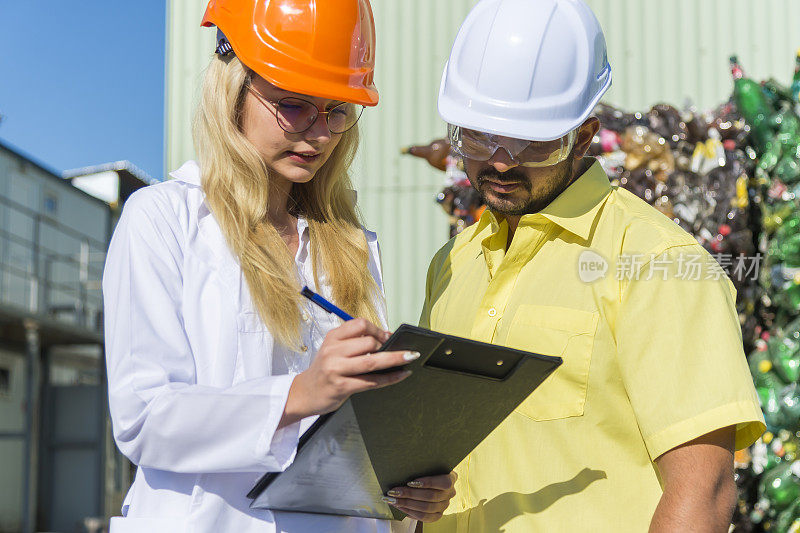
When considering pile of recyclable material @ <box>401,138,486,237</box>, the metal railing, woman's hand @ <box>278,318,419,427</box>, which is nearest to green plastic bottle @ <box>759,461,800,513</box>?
pile of recyclable material @ <box>401,138,486,237</box>

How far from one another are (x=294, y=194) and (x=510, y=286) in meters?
0.61

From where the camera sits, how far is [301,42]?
1.83 meters

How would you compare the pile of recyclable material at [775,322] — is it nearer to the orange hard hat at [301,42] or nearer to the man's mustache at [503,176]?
the man's mustache at [503,176]

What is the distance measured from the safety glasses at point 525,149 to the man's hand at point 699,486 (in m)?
0.65

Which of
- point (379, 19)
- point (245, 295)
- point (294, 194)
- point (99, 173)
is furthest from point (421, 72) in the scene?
point (99, 173)

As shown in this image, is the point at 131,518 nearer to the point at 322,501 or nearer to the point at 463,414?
the point at 322,501

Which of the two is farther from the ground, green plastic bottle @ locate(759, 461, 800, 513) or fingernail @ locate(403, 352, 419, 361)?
fingernail @ locate(403, 352, 419, 361)

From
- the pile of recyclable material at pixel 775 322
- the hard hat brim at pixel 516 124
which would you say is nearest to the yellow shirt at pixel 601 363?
the hard hat brim at pixel 516 124

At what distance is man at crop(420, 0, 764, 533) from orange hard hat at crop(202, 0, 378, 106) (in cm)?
24

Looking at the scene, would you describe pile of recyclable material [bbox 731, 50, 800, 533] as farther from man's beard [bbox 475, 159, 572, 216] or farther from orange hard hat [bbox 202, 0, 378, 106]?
orange hard hat [bbox 202, 0, 378, 106]

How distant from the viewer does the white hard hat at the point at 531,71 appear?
179 cm

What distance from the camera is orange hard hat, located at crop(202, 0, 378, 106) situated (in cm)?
182

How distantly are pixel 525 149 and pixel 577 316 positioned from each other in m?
0.38

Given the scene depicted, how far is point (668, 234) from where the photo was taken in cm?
165
